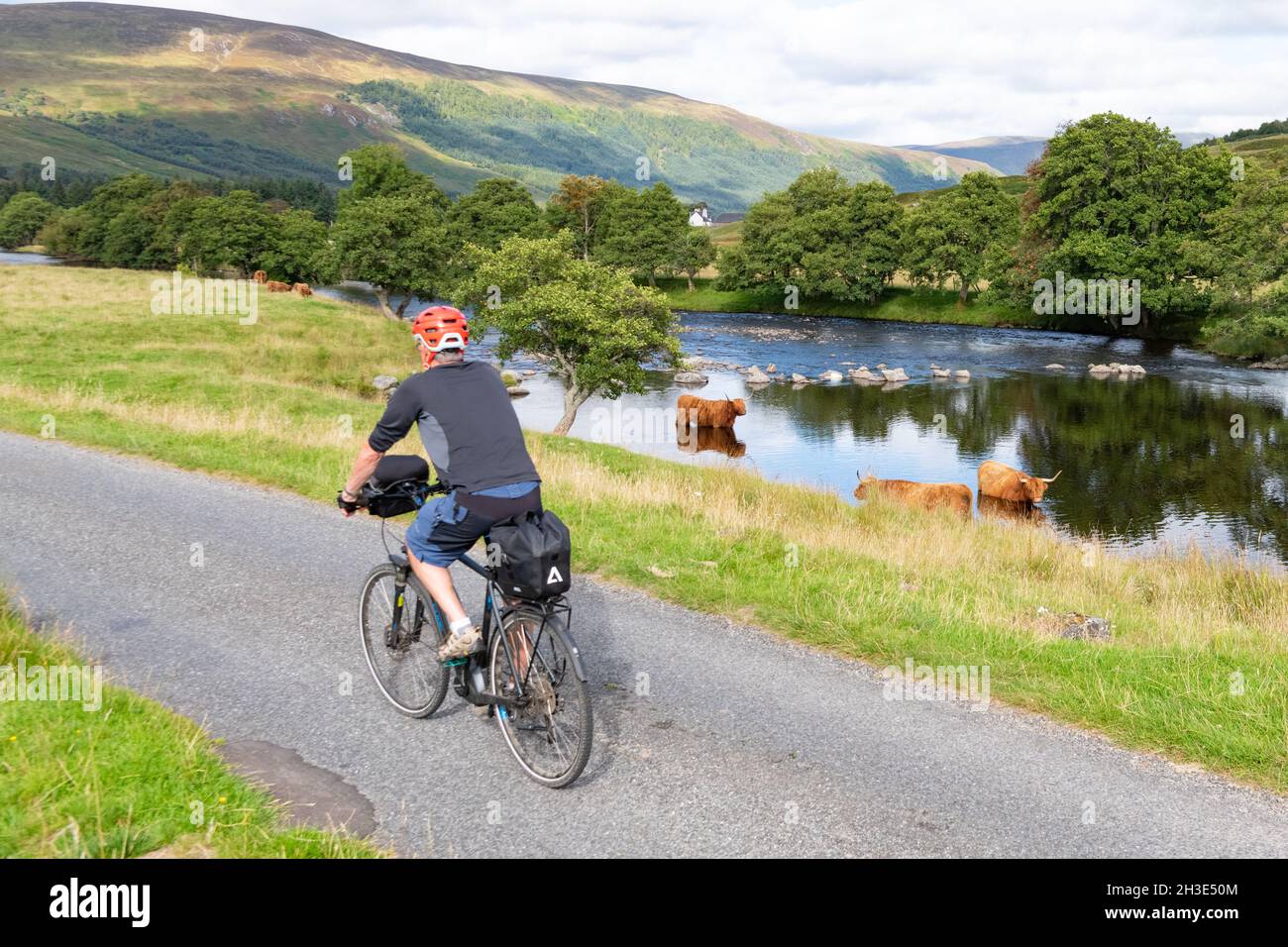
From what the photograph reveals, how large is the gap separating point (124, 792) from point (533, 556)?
269cm

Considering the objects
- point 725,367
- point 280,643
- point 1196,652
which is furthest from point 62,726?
point 725,367

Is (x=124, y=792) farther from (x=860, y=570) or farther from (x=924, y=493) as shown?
(x=924, y=493)

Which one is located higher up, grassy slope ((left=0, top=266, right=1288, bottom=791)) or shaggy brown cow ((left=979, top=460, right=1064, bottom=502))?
grassy slope ((left=0, top=266, right=1288, bottom=791))

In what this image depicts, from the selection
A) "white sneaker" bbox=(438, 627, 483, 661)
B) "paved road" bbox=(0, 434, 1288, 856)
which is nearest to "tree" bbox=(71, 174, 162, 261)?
"paved road" bbox=(0, 434, 1288, 856)

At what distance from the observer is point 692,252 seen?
316ft

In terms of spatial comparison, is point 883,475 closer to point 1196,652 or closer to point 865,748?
point 1196,652

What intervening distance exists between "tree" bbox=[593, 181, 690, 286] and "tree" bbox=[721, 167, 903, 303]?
9.55 m

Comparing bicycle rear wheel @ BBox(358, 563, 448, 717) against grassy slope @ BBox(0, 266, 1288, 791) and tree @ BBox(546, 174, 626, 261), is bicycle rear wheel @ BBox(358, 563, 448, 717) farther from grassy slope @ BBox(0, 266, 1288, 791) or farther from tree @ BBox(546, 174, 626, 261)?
tree @ BBox(546, 174, 626, 261)

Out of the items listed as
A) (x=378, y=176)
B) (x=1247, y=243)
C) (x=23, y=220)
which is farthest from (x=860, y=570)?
(x=23, y=220)

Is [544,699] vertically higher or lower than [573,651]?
lower

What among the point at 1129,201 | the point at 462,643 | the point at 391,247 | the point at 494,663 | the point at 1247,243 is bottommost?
the point at 494,663

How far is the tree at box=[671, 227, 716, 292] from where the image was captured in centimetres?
9594
